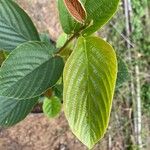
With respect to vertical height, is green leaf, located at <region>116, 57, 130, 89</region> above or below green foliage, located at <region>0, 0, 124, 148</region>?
below

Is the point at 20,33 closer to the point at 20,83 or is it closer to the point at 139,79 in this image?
the point at 20,83

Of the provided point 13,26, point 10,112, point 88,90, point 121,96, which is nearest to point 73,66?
point 88,90

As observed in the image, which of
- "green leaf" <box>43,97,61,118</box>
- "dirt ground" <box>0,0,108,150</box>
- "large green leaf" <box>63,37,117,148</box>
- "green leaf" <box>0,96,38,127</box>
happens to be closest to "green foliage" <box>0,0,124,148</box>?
"large green leaf" <box>63,37,117,148</box>

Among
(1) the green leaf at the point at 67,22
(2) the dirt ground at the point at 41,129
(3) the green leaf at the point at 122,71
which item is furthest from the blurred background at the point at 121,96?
(1) the green leaf at the point at 67,22

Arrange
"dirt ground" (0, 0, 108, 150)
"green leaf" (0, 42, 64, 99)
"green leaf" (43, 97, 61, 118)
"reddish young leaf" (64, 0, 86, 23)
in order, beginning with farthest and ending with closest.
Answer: "dirt ground" (0, 0, 108, 150) → "green leaf" (43, 97, 61, 118) → "green leaf" (0, 42, 64, 99) → "reddish young leaf" (64, 0, 86, 23)

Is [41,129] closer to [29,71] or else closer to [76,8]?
[29,71]

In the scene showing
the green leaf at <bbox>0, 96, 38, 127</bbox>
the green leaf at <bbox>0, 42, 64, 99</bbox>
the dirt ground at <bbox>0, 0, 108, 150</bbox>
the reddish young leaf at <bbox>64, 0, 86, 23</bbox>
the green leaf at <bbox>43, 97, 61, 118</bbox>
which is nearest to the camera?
the reddish young leaf at <bbox>64, 0, 86, 23</bbox>

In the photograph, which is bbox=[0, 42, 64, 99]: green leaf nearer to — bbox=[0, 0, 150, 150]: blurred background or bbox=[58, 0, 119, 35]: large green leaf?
bbox=[58, 0, 119, 35]: large green leaf

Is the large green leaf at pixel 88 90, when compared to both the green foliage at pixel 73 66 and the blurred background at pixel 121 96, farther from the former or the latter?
the blurred background at pixel 121 96
